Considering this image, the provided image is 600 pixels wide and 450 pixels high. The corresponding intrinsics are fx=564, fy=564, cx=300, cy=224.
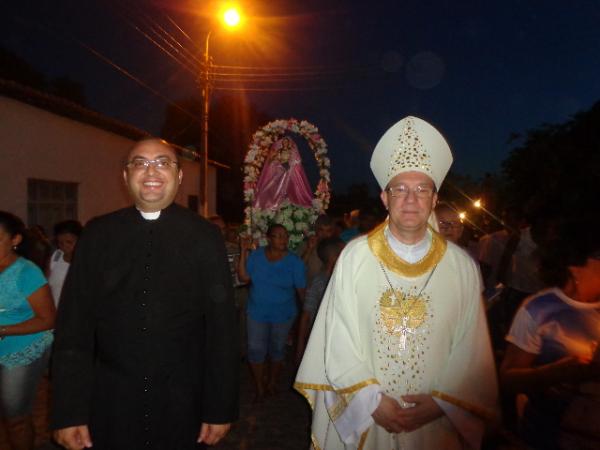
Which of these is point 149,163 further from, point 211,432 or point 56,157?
point 56,157

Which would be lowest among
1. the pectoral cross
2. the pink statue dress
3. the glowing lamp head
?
the pectoral cross

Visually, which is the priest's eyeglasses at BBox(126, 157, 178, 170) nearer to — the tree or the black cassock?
the black cassock

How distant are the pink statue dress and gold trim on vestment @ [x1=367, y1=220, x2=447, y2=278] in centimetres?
569

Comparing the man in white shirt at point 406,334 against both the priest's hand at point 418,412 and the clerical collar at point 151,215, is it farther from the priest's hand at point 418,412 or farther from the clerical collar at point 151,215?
the clerical collar at point 151,215

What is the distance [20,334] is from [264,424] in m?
2.70

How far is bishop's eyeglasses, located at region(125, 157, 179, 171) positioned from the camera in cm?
285

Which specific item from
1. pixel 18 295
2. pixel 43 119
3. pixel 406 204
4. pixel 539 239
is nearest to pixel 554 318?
pixel 406 204

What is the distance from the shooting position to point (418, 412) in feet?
9.22

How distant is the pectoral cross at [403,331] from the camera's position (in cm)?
290

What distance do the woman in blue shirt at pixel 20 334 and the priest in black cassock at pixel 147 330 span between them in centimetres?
151

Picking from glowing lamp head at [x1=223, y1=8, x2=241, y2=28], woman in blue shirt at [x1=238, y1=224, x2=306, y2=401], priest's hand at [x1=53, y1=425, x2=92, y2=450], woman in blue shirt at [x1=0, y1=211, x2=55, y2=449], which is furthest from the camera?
glowing lamp head at [x1=223, y1=8, x2=241, y2=28]

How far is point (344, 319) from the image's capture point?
292 centimetres

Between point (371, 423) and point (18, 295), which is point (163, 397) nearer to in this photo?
point (371, 423)

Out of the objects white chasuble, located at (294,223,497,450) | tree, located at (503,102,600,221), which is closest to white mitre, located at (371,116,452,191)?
white chasuble, located at (294,223,497,450)
